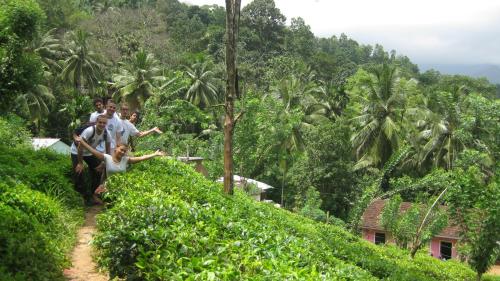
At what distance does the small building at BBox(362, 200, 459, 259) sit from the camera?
2936 cm

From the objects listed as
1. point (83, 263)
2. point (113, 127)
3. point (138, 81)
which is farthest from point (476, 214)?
point (138, 81)

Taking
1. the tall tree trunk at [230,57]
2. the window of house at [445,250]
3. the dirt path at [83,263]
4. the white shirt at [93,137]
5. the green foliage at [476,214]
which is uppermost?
the tall tree trunk at [230,57]

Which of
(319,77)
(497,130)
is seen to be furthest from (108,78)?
(497,130)

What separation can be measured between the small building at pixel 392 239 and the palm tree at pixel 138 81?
16046 millimetres

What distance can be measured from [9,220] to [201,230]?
5.79 feet

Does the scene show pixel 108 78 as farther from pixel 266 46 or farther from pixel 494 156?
pixel 494 156

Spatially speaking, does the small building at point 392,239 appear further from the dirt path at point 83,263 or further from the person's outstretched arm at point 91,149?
the dirt path at point 83,263

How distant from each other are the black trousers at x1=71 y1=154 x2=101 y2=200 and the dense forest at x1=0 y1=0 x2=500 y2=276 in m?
2.78

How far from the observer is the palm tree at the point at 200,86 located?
3781 cm

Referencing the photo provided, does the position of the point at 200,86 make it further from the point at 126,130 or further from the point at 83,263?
the point at 83,263

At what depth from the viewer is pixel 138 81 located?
107 ft

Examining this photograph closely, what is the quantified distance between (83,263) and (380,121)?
87.1 feet

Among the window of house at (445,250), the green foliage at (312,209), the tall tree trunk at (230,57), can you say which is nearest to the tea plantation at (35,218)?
the tall tree trunk at (230,57)

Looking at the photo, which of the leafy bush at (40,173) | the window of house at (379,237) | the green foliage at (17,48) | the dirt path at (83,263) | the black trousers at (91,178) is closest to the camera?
the dirt path at (83,263)
